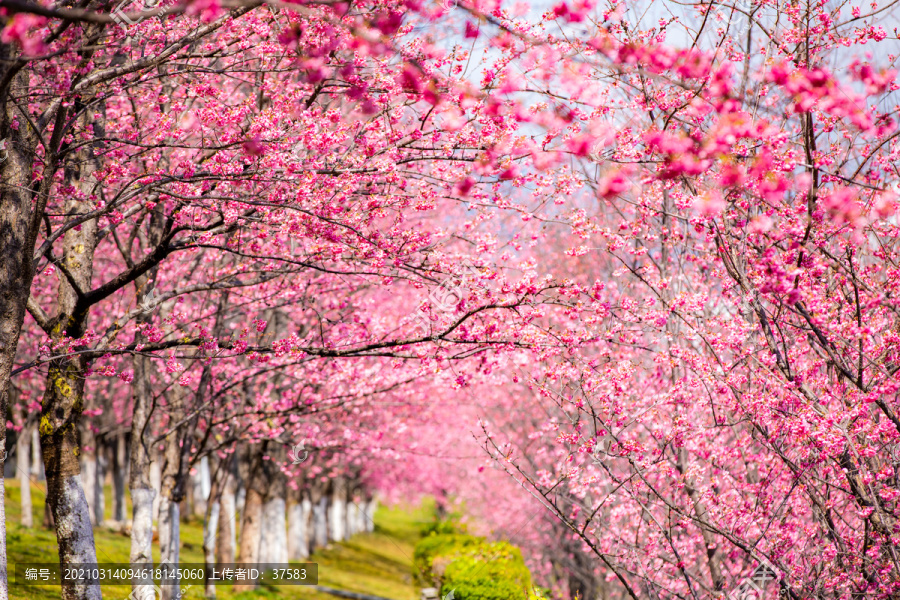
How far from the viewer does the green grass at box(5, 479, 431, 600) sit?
14758 millimetres

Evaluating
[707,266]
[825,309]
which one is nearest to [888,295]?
[825,309]

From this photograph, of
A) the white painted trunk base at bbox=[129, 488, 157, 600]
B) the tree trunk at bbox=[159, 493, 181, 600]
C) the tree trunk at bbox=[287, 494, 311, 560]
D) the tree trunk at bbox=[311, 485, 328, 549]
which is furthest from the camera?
the tree trunk at bbox=[311, 485, 328, 549]

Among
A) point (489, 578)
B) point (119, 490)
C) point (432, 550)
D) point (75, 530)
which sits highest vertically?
point (119, 490)

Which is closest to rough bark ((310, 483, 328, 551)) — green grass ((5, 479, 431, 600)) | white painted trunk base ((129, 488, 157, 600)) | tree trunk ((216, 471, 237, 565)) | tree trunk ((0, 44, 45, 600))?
green grass ((5, 479, 431, 600))

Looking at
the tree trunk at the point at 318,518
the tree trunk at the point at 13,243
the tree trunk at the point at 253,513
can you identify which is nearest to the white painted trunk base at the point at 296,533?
the tree trunk at the point at 318,518

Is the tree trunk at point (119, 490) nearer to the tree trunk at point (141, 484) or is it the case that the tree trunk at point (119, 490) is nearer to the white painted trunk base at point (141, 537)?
the tree trunk at point (141, 484)

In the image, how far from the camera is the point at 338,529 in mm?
36875

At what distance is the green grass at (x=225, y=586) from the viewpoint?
14.8 meters

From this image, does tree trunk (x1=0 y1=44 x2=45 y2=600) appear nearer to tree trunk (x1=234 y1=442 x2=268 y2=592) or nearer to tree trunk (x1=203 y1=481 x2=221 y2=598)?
tree trunk (x1=203 y1=481 x2=221 y2=598)

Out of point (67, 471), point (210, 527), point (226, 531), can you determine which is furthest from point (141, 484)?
point (226, 531)

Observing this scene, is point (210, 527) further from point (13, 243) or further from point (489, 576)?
point (13, 243)

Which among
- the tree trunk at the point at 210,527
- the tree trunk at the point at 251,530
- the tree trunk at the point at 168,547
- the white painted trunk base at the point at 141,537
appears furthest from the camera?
the tree trunk at the point at 251,530

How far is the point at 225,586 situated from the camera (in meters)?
19.6

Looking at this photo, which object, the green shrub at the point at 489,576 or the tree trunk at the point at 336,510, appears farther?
the tree trunk at the point at 336,510
